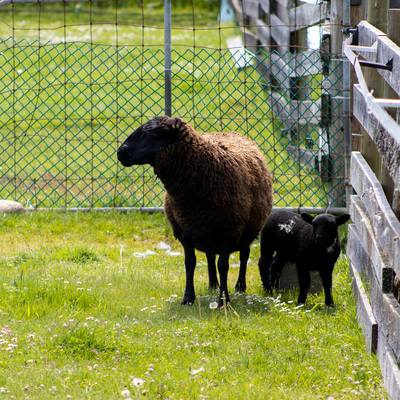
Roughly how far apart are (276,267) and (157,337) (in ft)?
6.35

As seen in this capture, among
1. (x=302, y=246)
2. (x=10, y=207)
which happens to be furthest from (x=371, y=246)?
(x=10, y=207)

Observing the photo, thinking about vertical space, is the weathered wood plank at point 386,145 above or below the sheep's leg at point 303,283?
above

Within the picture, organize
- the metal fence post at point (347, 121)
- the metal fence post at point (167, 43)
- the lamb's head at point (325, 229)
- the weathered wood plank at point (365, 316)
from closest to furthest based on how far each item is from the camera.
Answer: the weathered wood plank at point (365, 316)
the lamb's head at point (325, 229)
the metal fence post at point (167, 43)
the metal fence post at point (347, 121)

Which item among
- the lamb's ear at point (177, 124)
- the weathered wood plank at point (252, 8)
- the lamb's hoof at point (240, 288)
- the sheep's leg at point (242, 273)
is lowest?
the lamb's hoof at point (240, 288)

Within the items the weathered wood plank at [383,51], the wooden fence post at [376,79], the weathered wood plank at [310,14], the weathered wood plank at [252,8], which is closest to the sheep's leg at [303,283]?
the wooden fence post at [376,79]

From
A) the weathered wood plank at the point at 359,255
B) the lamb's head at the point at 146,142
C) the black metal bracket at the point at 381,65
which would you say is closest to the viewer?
the black metal bracket at the point at 381,65

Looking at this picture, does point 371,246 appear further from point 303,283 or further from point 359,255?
point 303,283

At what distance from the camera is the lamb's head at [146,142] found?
4.62 m

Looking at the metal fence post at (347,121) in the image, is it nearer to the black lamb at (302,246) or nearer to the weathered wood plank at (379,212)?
the black lamb at (302,246)

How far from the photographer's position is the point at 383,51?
3465 millimetres

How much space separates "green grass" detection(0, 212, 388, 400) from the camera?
3305 mm

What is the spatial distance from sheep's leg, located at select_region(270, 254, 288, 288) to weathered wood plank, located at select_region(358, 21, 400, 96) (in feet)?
7.15

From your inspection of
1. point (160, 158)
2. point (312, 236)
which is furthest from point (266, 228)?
point (160, 158)

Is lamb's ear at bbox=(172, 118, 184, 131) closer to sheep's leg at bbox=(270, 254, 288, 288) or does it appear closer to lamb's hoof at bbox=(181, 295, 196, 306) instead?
lamb's hoof at bbox=(181, 295, 196, 306)
